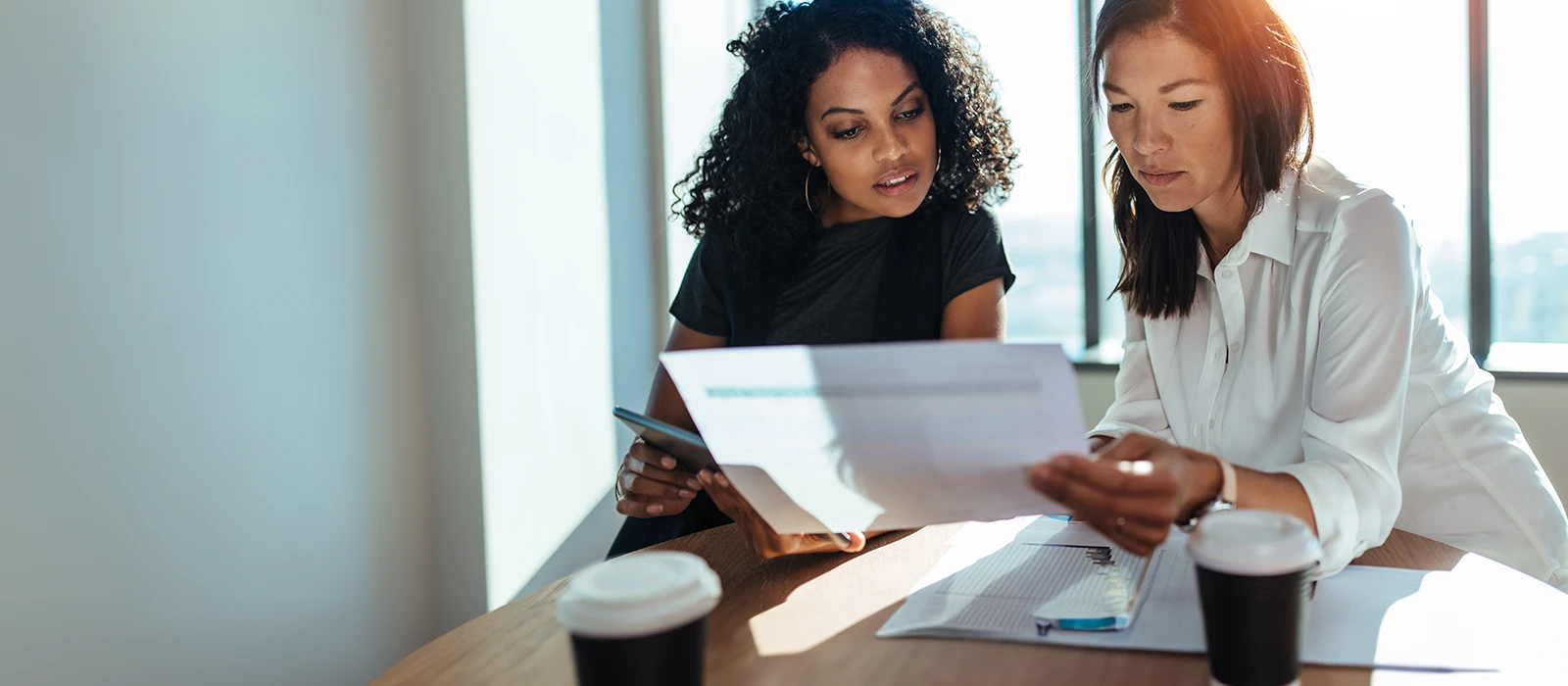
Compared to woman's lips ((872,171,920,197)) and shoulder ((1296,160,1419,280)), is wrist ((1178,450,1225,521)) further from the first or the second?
woman's lips ((872,171,920,197))

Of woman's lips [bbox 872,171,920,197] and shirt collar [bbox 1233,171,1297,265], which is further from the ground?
woman's lips [bbox 872,171,920,197]

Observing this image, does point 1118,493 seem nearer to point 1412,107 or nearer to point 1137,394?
point 1137,394

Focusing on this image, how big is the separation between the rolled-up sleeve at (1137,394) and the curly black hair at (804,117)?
407mm

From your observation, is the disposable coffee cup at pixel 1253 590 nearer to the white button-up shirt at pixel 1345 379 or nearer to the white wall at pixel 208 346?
the white button-up shirt at pixel 1345 379

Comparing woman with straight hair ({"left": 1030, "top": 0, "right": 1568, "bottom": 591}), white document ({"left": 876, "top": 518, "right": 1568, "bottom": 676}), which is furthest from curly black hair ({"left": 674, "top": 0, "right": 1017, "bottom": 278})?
white document ({"left": 876, "top": 518, "right": 1568, "bottom": 676})

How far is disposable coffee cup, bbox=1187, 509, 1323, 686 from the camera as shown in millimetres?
698

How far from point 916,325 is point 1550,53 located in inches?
84.8

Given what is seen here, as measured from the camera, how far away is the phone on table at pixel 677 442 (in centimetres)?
112

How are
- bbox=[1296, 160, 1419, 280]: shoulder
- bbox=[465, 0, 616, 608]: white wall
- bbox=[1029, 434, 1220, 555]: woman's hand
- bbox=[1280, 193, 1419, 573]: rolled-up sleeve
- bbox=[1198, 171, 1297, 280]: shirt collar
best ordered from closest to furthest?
bbox=[1029, 434, 1220, 555]: woman's hand < bbox=[1280, 193, 1419, 573]: rolled-up sleeve < bbox=[1296, 160, 1419, 280]: shoulder < bbox=[1198, 171, 1297, 280]: shirt collar < bbox=[465, 0, 616, 608]: white wall

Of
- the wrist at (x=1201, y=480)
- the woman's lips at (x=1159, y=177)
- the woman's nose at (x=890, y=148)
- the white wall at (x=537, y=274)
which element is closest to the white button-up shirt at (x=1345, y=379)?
the woman's lips at (x=1159, y=177)

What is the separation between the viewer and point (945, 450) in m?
0.82

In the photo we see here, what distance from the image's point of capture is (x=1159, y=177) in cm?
135

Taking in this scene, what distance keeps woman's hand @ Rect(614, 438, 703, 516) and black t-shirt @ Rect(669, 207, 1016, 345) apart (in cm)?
52

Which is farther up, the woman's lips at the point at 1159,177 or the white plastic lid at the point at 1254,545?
the woman's lips at the point at 1159,177
